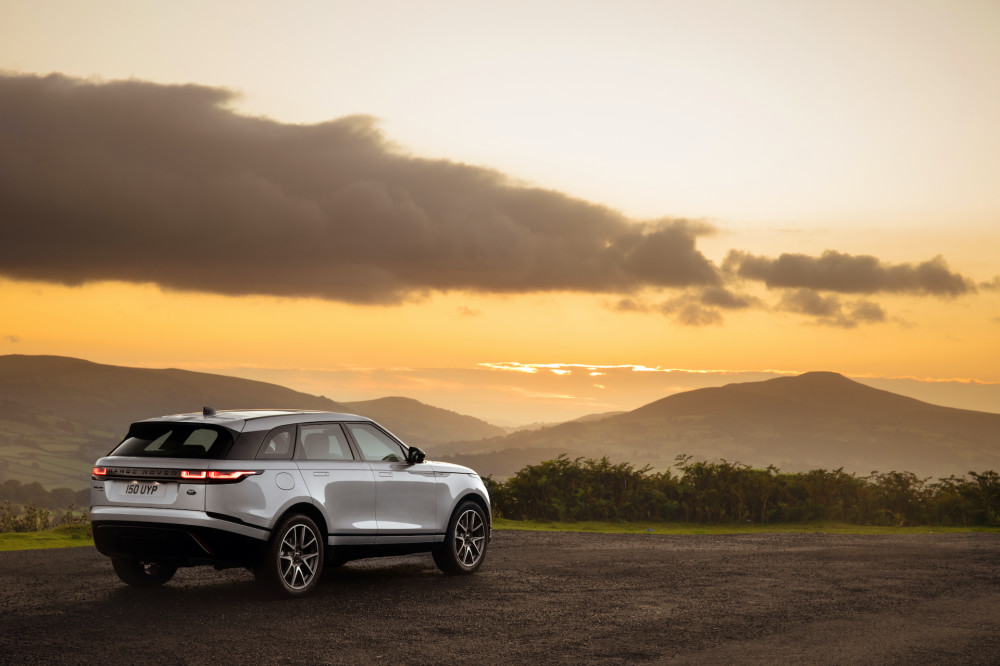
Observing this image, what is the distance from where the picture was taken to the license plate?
32.1ft

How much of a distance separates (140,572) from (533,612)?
164 inches

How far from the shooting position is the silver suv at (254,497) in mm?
9656

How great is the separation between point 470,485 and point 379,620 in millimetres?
3695

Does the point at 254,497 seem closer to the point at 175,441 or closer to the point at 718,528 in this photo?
the point at 175,441

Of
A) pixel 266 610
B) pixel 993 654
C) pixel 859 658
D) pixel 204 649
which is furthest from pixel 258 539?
pixel 993 654

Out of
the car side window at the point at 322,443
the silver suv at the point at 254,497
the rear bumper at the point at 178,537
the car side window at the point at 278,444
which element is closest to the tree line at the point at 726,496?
the silver suv at the point at 254,497

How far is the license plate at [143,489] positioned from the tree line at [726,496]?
12125 mm

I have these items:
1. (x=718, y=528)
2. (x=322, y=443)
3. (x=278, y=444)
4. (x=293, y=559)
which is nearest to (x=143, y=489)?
(x=278, y=444)

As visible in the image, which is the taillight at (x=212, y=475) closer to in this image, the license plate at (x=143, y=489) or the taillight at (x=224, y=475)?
the taillight at (x=224, y=475)

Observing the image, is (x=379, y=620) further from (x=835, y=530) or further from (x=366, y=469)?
(x=835, y=530)

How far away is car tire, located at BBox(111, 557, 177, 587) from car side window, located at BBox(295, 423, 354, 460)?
6.03 feet

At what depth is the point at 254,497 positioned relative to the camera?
9.80 metres

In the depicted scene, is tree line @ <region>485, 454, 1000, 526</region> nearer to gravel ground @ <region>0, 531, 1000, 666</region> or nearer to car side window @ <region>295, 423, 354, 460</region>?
gravel ground @ <region>0, 531, 1000, 666</region>

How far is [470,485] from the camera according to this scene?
41.1 ft
